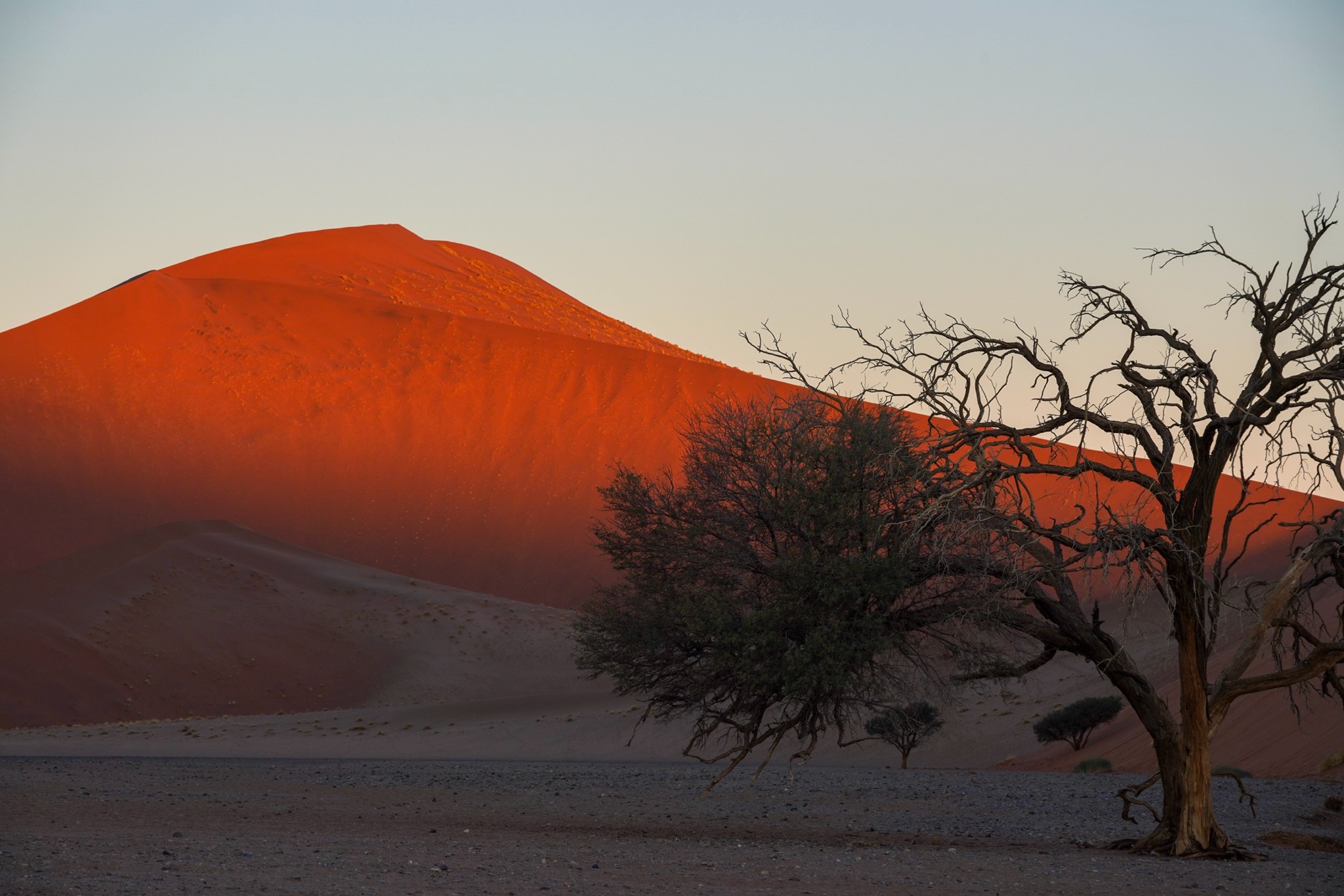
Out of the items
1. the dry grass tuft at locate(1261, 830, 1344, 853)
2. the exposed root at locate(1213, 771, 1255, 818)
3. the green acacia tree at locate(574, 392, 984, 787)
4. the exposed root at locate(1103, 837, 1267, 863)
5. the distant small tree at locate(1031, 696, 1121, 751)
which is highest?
the green acacia tree at locate(574, 392, 984, 787)

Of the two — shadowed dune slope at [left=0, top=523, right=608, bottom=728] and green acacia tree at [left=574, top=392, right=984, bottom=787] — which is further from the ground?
green acacia tree at [left=574, top=392, right=984, bottom=787]

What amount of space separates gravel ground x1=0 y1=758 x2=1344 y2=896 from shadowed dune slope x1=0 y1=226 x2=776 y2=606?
2698 cm

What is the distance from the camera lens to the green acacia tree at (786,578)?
13.0m

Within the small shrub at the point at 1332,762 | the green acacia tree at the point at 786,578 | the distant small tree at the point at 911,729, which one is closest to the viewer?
the green acacia tree at the point at 786,578

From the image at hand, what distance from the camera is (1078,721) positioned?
97.7 ft

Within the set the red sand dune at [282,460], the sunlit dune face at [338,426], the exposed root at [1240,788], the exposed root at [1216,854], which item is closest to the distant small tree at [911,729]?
the exposed root at [1240,788]

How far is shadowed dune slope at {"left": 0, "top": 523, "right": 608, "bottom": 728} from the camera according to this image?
37781 mm

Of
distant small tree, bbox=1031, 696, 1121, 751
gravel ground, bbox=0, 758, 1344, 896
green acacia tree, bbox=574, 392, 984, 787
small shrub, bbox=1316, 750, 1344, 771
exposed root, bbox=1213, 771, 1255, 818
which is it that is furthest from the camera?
distant small tree, bbox=1031, 696, 1121, 751

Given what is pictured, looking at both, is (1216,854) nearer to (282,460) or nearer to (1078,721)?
(1078,721)

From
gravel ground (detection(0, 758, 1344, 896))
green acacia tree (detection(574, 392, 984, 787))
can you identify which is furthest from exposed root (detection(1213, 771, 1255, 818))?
green acacia tree (detection(574, 392, 984, 787))

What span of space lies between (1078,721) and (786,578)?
19190 millimetres

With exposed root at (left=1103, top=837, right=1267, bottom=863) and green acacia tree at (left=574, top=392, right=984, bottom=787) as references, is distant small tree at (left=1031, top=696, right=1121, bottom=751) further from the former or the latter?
exposed root at (left=1103, top=837, right=1267, bottom=863)

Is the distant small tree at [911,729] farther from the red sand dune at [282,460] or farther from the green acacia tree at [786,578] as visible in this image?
the green acacia tree at [786,578]

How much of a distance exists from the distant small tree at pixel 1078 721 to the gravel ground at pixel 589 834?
601cm
